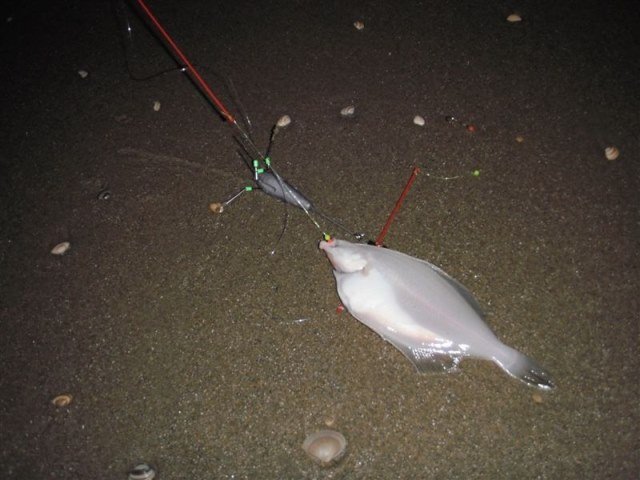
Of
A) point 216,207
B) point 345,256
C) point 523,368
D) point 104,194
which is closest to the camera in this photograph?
point 523,368

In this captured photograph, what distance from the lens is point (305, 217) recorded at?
6.95 feet

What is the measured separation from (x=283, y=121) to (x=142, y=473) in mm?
1665

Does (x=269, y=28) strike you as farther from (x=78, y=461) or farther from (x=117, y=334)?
(x=78, y=461)

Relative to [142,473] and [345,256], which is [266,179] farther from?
[142,473]

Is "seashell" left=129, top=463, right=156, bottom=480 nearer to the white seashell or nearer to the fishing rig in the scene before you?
the fishing rig

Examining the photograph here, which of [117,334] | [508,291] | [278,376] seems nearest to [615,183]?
[508,291]

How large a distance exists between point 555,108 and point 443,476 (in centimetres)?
179

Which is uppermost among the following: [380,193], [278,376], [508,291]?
[380,193]

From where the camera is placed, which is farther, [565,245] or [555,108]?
[555,108]

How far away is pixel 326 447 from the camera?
1.67 metres

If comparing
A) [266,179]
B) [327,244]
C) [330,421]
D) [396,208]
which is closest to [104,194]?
[266,179]

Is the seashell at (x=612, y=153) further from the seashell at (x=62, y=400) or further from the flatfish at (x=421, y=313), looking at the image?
the seashell at (x=62, y=400)

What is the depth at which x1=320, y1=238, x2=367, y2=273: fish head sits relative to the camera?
A: 177 centimetres

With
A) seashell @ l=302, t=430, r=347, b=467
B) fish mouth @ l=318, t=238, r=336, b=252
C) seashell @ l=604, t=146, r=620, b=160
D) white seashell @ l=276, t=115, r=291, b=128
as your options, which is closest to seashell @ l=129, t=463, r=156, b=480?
seashell @ l=302, t=430, r=347, b=467
